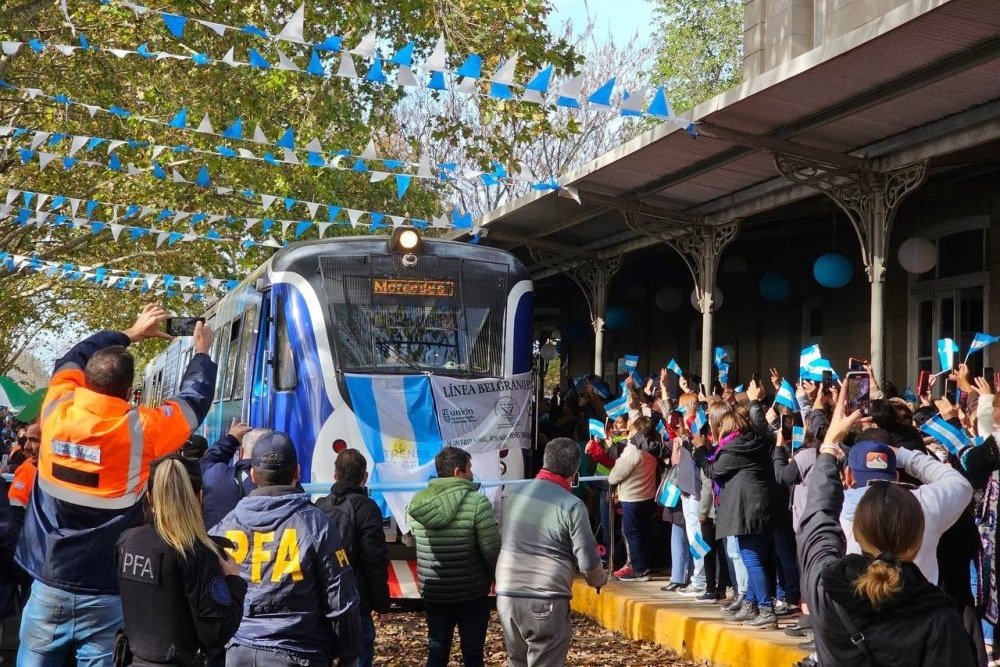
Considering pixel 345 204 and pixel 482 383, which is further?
pixel 345 204

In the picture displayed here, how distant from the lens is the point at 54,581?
203 inches

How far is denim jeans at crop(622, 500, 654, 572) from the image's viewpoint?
482 inches

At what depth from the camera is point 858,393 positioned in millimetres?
10195

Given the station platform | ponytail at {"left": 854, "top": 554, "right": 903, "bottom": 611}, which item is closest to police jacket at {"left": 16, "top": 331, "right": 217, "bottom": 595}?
ponytail at {"left": 854, "top": 554, "right": 903, "bottom": 611}

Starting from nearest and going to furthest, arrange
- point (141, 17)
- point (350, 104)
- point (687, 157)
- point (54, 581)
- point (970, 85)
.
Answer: point (54, 581) < point (970, 85) < point (687, 157) < point (141, 17) < point (350, 104)

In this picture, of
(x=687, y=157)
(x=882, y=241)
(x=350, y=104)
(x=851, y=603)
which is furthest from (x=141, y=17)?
(x=851, y=603)

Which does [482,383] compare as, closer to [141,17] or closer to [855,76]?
[855,76]

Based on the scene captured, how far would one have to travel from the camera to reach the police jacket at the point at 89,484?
5.17 metres

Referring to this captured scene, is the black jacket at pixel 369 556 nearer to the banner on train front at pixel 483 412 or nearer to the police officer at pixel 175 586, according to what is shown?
the police officer at pixel 175 586

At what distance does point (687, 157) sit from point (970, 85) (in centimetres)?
376

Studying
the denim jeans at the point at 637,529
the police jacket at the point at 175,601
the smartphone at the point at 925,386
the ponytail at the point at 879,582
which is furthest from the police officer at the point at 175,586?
the denim jeans at the point at 637,529

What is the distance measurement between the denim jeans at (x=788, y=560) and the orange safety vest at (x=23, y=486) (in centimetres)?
551

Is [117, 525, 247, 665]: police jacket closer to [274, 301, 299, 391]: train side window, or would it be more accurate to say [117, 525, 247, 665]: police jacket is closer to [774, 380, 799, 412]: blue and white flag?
[774, 380, 799, 412]: blue and white flag

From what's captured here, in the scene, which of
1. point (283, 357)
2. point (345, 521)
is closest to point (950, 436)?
point (345, 521)
